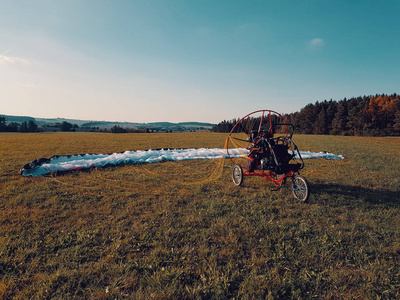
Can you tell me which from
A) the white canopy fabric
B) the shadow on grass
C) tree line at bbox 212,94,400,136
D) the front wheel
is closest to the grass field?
the shadow on grass

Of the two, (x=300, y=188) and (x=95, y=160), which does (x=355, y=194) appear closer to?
(x=300, y=188)

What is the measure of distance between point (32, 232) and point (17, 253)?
754 millimetres

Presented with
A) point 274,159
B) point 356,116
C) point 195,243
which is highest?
point 356,116

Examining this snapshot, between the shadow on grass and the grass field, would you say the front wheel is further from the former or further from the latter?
the shadow on grass

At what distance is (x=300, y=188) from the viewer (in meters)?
6.46

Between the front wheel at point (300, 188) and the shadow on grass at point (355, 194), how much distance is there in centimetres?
61

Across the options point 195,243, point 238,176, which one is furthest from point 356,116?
point 195,243

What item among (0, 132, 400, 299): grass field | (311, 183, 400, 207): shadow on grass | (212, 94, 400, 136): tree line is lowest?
(0, 132, 400, 299): grass field

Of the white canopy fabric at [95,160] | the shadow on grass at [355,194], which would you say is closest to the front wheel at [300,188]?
the shadow on grass at [355,194]

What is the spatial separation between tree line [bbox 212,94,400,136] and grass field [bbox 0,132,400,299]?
201ft

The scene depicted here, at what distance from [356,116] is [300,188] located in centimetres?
8003

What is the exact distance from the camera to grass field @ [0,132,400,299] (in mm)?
3064

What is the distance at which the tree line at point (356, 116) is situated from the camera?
61909 mm

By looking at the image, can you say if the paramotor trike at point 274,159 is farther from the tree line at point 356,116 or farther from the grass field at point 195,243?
the tree line at point 356,116
